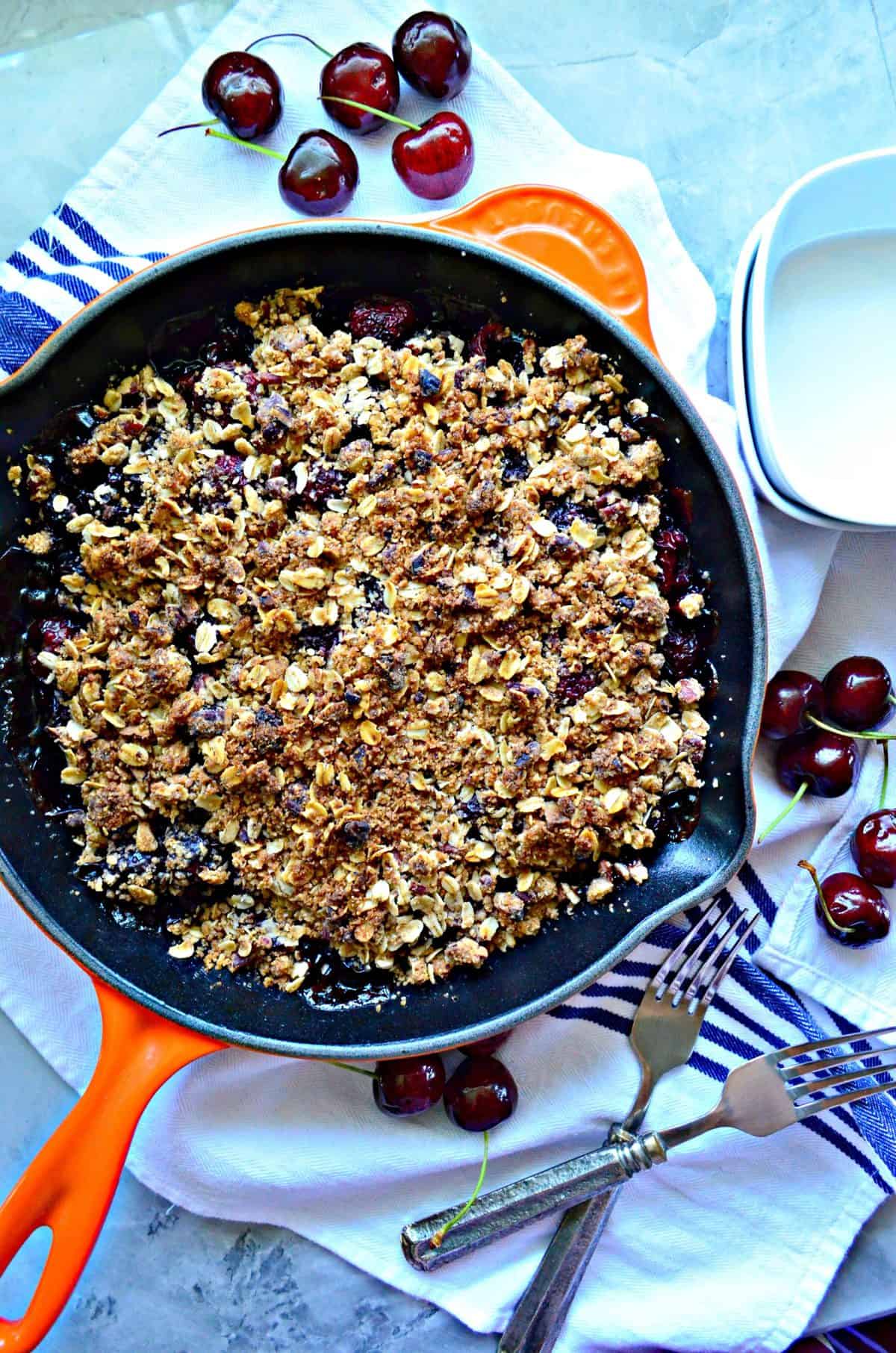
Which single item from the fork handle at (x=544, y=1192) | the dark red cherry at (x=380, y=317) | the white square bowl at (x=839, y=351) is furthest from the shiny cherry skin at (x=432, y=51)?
the fork handle at (x=544, y=1192)

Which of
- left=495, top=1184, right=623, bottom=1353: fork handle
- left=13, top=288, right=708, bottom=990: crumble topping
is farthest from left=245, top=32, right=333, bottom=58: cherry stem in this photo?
left=495, top=1184, right=623, bottom=1353: fork handle

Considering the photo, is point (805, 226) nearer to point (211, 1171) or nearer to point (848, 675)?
point (848, 675)

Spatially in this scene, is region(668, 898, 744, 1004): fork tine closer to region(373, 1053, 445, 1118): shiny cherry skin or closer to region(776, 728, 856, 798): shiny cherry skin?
region(776, 728, 856, 798): shiny cherry skin

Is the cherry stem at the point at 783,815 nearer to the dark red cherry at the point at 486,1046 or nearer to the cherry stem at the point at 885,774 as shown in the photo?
the cherry stem at the point at 885,774

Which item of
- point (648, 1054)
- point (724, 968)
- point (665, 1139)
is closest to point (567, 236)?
point (724, 968)

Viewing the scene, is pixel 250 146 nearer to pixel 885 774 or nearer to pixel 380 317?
pixel 380 317

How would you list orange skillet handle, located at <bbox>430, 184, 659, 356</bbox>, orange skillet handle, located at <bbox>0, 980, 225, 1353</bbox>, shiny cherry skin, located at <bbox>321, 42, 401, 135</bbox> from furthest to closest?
shiny cherry skin, located at <bbox>321, 42, 401, 135</bbox> < orange skillet handle, located at <bbox>430, 184, 659, 356</bbox> < orange skillet handle, located at <bbox>0, 980, 225, 1353</bbox>
